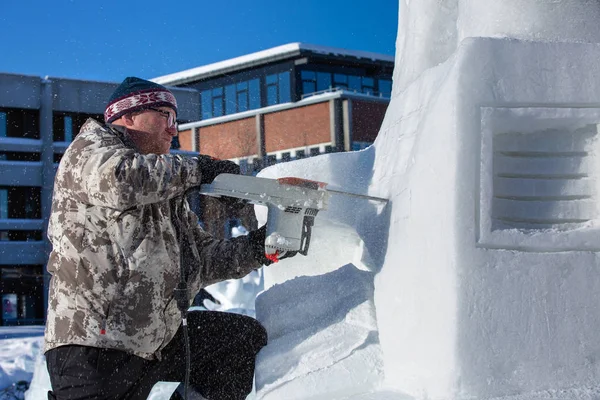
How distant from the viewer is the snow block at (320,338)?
2678mm

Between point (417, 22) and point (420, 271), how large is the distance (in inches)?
46.1

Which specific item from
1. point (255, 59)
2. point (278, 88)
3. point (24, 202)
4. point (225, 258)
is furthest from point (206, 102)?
point (225, 258)

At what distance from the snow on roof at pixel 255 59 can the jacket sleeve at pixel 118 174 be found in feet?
63.7

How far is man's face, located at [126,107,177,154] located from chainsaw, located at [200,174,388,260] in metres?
0.26

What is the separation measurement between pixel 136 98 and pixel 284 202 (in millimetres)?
597

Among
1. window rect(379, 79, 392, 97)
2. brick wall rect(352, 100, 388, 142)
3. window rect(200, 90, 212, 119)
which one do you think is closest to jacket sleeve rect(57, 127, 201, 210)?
brick wall rect(352, 100, 388, 142)

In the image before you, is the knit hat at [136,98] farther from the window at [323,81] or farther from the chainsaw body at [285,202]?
the window at [323,81]

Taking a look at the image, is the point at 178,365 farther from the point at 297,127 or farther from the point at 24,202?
the point at 297,127

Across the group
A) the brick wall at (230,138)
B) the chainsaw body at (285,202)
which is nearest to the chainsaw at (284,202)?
the chainsaw body at (285,202)

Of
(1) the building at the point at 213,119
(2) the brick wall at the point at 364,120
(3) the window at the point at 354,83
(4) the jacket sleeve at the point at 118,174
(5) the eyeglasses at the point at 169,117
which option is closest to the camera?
(4) the jacket sleeve at the point at 118,174

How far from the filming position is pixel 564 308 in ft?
7.70

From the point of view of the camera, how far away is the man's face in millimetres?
2611

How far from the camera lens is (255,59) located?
22.5m

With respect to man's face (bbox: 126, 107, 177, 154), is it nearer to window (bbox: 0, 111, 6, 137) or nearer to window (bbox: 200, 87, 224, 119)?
window (bbox: 0, 111, 6, 137)
